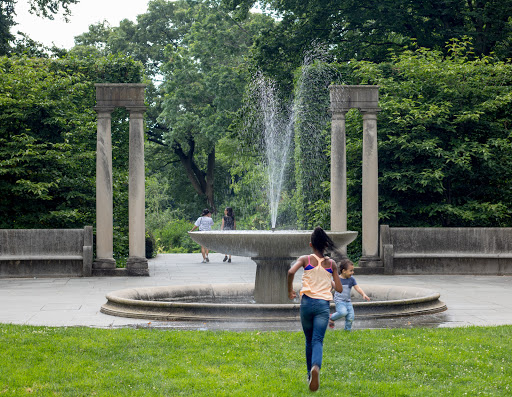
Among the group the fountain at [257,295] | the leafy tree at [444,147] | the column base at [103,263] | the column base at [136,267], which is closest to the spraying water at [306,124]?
the leafy tree at [444,147]

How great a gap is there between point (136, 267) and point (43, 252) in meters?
2.33

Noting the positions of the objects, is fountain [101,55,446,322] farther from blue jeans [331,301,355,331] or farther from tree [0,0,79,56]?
tree [0,0,79,56]

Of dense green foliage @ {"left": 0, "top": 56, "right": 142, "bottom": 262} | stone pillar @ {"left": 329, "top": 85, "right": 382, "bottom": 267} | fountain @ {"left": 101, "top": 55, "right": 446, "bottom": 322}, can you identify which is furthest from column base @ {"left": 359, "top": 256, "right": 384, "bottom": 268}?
dense green foliage @ {"left": 0, "top": 56, "right": 142, "bottom": 262}

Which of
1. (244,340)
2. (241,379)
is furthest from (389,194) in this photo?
(241,379)

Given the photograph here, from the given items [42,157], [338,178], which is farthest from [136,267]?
[338,178]

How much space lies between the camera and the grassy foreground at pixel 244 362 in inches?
260

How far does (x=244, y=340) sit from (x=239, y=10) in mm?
25107

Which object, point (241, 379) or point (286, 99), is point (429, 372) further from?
Result: point (286, 99)

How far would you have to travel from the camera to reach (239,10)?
3147cm

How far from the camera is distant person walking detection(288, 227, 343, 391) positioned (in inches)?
264

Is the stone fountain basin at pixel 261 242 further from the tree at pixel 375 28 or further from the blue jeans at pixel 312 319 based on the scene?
the tree at pixel 375 28

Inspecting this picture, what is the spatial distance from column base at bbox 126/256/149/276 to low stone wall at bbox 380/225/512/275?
6209 millimetres

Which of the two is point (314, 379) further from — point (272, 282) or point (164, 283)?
point (164, 283)

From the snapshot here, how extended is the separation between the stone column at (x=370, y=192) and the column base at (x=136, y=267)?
5.74 metres
